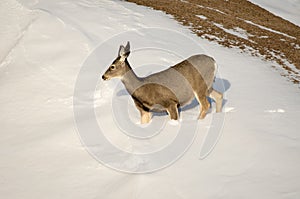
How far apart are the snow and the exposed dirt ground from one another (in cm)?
222

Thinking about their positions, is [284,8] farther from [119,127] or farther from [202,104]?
[119,127]

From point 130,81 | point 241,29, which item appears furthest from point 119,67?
point 241,29

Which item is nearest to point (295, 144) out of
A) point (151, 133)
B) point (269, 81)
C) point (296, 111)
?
point (296, 111)

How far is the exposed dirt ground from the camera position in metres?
16.9

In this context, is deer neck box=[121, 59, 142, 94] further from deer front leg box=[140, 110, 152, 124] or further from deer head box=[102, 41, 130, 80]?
deer front leg box=[140, 110, 152, 124]

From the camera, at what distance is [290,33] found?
2311 cm

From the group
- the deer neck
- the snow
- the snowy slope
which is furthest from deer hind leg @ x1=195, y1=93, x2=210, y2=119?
the snowy slope

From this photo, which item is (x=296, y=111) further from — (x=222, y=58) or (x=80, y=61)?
(x=80, y=61)

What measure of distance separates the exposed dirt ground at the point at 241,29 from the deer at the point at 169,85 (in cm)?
612

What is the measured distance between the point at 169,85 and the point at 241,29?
14.1 metres

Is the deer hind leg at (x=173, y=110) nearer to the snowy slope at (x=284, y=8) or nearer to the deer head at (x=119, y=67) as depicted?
the deer head at (x=119, y=67)

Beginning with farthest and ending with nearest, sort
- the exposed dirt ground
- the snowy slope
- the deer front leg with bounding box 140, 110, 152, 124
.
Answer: the snowy slope → the exposed dirt ground → the deer front leg with bounding box 140, 110, 152, 124

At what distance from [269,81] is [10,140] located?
30.4 ft

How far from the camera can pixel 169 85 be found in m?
8.58
